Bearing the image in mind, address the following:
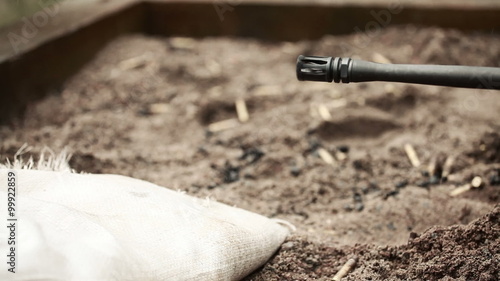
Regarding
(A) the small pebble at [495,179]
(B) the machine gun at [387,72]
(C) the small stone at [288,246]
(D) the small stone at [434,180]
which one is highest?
(B) the machine gun at [387,72]

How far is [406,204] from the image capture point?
2639mm

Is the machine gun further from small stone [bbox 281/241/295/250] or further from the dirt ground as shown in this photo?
small stone [bbox 281/241/295/250]

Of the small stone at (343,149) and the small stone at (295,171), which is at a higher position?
the small stone at (295,171)

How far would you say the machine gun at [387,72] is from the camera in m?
1.81

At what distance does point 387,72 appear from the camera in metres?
1.91

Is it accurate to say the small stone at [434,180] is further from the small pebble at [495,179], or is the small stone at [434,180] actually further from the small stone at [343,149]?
the small stone at [343,149]

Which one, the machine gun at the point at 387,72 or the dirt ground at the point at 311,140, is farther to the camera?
the dirt ground at the point at 311,140

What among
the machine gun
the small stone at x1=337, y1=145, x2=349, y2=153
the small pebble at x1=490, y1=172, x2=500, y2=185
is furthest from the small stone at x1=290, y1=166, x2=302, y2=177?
the machine gun

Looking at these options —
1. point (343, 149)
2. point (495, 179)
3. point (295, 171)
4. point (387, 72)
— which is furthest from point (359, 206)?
point (387, 72)

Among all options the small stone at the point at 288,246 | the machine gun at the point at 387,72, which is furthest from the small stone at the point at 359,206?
the machine gun at the point at 387,72

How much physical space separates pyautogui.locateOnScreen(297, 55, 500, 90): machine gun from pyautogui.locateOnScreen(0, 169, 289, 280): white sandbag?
615 millimetres

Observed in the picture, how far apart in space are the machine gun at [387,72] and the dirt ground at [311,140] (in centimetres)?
51

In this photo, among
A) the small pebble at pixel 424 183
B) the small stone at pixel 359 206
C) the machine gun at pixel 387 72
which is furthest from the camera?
the small pebble at pixel 424 183

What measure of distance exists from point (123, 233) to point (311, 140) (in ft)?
5.73
